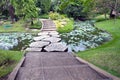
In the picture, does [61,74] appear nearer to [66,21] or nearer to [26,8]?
[26,8]

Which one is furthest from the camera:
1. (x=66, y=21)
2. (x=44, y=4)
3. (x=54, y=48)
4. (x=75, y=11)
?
(x=44, y=4)

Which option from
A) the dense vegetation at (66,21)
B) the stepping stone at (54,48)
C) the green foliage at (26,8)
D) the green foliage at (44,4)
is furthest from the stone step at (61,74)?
the green foliage at (44,4)

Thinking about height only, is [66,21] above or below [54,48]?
above

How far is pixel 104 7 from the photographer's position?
95.3 ft

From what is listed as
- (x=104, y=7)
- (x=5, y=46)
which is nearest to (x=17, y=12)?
(x=5, y=46)

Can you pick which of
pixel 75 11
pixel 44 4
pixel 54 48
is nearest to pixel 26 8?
pixel 54 48

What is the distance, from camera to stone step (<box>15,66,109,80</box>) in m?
6.39

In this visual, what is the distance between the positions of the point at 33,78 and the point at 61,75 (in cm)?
93

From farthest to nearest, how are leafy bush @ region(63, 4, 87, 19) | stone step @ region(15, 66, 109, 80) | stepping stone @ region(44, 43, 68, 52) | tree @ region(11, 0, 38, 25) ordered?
leafy bush @ region(63, 4, 87, 19)
tree @ region(11, 0, 38, 25)
stepping stone @ region(44, 43, 68, 52)
stone step @ region(15, 66, 109, 80)

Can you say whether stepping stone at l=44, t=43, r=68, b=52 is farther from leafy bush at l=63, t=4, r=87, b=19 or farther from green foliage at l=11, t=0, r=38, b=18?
leafy bush at l=63, t=4, r=87, b=19

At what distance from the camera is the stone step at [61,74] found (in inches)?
252

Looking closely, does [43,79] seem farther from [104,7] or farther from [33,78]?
[104,7]

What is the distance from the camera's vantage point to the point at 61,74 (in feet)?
22.1

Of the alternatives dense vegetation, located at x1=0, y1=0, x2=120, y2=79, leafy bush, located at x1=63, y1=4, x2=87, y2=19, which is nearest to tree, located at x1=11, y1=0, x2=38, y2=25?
dense vegetation, located at x1=0, y1=0, x2=120, y2=79
